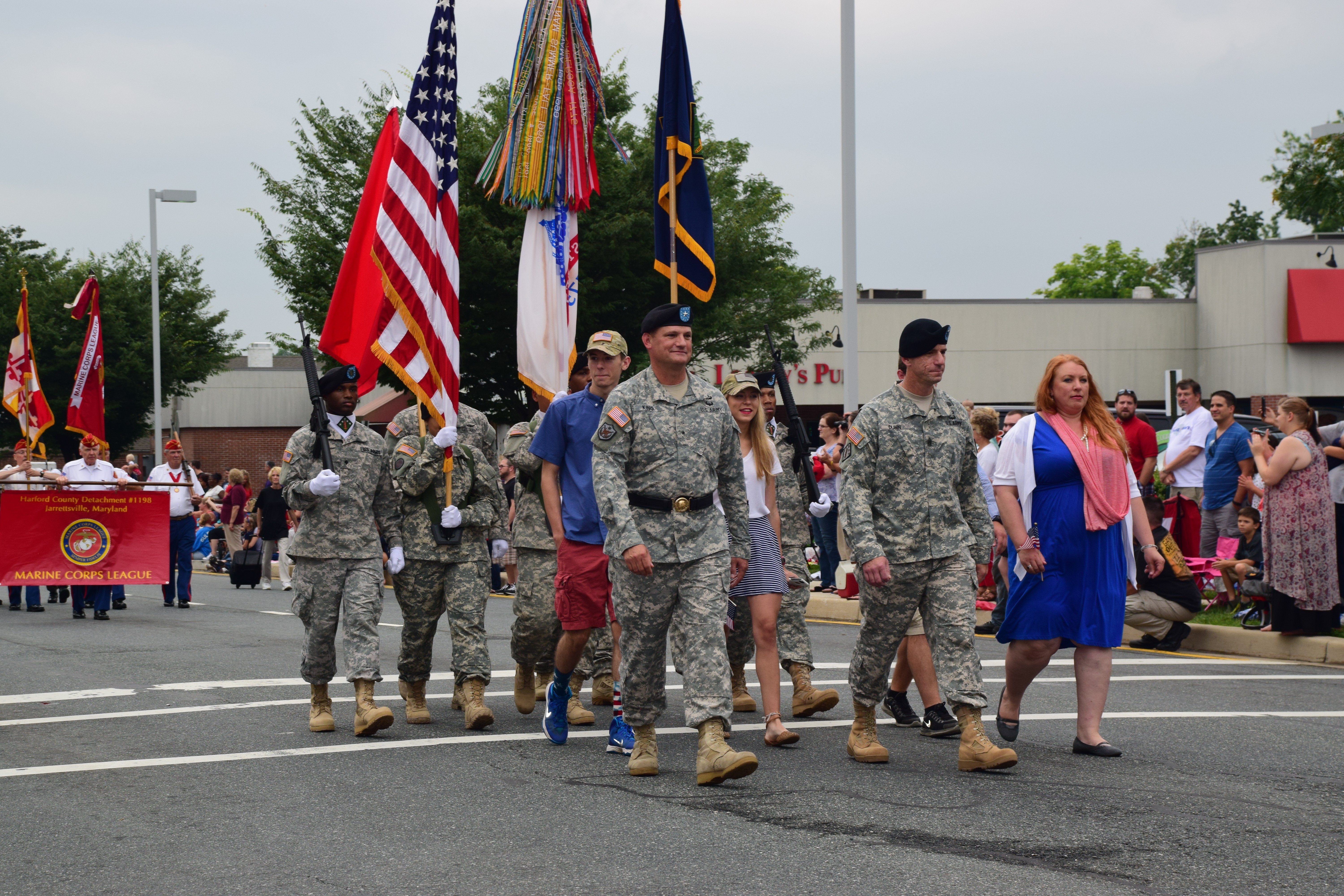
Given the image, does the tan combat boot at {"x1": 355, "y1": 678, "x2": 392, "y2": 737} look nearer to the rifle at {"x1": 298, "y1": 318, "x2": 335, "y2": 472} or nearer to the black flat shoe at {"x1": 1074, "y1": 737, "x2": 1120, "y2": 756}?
the rifle at {"x1": 298, "y1": 318, "x2": 335, "y2": 472}

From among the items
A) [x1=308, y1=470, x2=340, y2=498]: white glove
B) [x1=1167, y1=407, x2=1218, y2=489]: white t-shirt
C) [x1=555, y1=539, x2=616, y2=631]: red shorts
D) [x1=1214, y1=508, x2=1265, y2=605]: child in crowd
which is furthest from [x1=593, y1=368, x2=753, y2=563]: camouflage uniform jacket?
[x1=1167, y1=407, x2=1218, y2=489]: white t-shirt

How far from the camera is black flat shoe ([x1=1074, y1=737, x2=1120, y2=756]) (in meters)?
7.10

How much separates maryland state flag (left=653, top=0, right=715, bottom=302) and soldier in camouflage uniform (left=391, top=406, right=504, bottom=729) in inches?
133

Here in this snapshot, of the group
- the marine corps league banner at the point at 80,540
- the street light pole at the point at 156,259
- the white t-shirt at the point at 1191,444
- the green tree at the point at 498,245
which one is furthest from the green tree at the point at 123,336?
the white t-shirt at the point at 1191,444

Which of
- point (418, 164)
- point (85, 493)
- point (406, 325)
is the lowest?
point (85, 493)

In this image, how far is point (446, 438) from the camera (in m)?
8.49

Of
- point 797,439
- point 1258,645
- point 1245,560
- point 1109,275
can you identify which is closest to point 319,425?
point 797,439

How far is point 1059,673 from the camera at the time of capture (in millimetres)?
10469

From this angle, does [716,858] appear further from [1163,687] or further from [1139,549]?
[1139,549]

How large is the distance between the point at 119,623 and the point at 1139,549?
10.8m

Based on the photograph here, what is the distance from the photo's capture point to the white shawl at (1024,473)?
7281 millimetres

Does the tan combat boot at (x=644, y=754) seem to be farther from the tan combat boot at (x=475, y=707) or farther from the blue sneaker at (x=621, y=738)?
the tan combat boot at (x=475, y=707)

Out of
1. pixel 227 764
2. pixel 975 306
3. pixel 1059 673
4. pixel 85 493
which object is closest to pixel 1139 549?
pixel 1059 673

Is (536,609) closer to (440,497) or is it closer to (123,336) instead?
(440,497)
